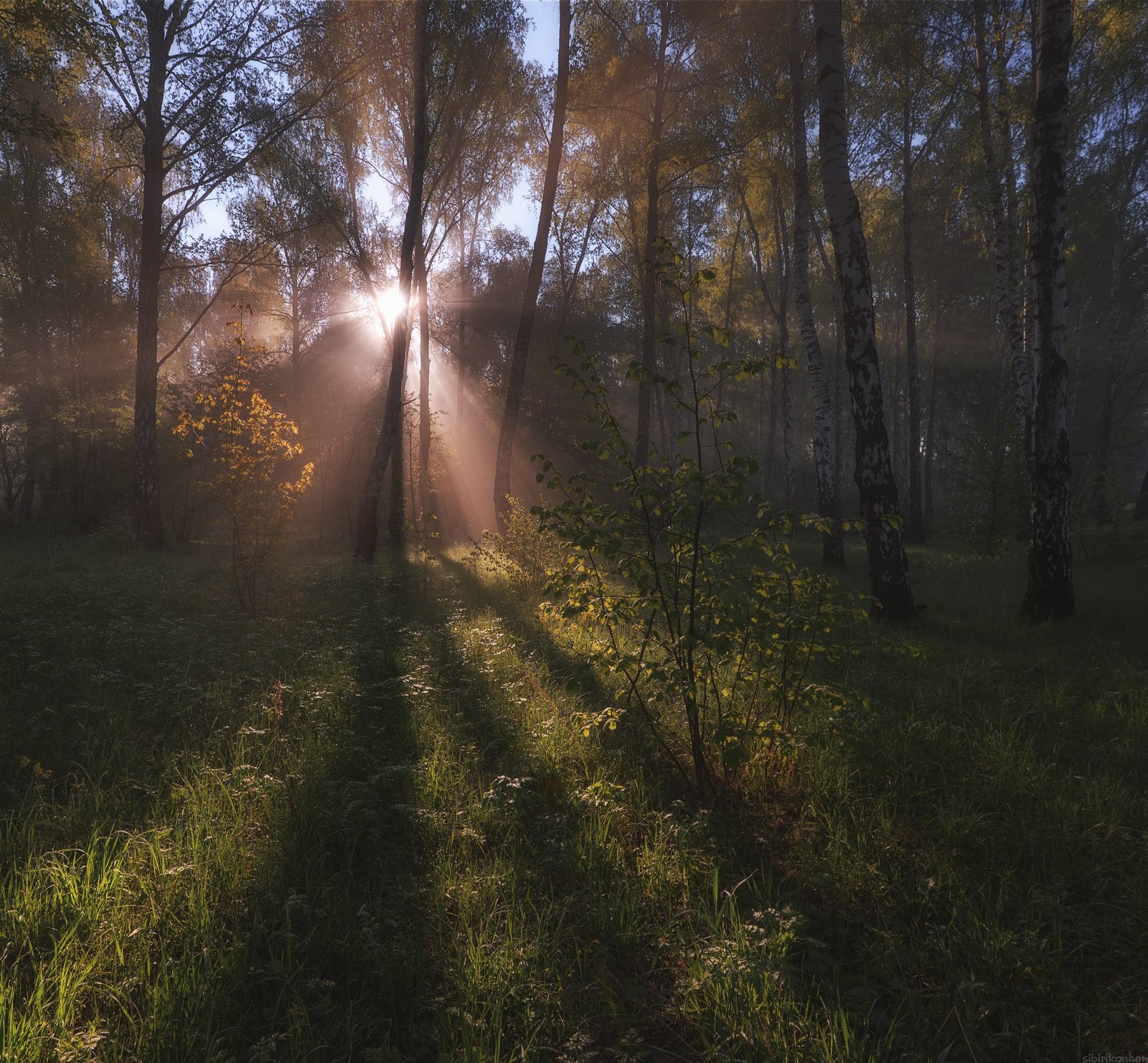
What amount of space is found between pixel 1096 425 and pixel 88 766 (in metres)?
42.7

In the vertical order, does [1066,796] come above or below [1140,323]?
below

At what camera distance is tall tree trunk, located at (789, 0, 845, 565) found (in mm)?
11117

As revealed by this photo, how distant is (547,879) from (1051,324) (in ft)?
23.7

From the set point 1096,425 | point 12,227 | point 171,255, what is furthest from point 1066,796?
point 1096,425

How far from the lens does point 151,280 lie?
12.7 meters

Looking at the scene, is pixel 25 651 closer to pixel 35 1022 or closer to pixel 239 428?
pixel 239 428

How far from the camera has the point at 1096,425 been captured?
31.6 meters

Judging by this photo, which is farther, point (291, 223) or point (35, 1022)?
point (291, 223)

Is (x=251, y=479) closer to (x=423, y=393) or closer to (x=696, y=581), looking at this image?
(x=696, y=581)

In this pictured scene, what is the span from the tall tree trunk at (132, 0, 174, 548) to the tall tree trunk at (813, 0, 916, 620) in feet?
43.2

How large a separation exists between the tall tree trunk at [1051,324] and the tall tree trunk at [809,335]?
474 cm

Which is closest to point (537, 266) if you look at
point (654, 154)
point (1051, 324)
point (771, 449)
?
point (654, 154)

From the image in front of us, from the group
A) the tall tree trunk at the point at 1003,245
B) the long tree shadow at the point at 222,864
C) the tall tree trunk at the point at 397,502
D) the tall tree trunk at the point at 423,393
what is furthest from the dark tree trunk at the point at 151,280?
the tall tree trunk at the point at 1003,245

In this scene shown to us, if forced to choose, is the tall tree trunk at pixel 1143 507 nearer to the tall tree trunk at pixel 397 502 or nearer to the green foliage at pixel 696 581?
the green foliage at pixel 696 581
